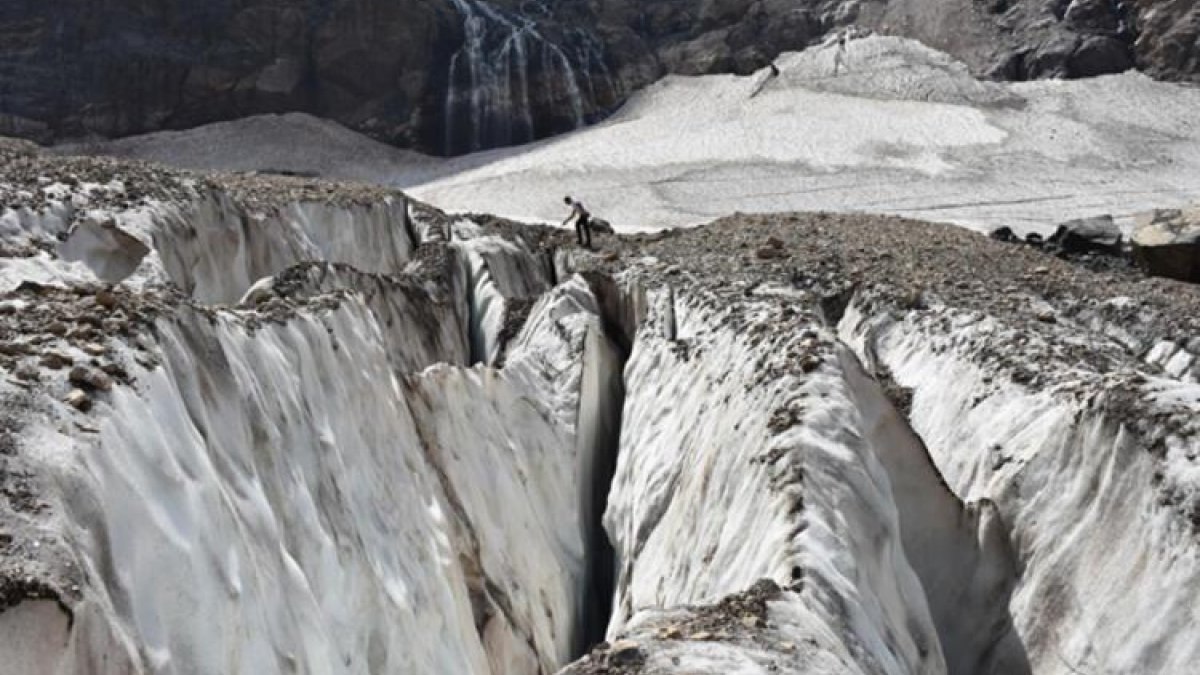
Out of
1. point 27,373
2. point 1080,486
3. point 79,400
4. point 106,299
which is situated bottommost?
point 1080,486

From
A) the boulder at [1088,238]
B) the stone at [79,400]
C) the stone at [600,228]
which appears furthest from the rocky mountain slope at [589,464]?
the boulder at [1088,238]

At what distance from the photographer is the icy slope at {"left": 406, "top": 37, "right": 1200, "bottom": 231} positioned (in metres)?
32.3

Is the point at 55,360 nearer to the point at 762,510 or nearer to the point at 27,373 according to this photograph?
the point at 27,373

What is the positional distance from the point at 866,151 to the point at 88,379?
111ft

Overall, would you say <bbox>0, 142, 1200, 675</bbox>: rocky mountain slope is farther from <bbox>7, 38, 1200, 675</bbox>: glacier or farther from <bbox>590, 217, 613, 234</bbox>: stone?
<bbox>590, 217, 613, 234</bbox>: stone

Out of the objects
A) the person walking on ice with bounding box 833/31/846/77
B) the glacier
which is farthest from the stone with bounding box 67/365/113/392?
the person walking on ice with bounding box 833/31/846/77

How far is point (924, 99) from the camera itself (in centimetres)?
4156

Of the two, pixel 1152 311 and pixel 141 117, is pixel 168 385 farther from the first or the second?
pixel 141 117

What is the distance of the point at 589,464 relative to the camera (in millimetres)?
11969

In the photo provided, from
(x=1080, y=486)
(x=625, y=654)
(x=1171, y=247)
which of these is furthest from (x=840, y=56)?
(x=625, y=654)

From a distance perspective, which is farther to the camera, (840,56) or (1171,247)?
(840,56)

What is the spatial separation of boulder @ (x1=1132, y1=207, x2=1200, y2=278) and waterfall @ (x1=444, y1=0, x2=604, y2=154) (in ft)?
87.6

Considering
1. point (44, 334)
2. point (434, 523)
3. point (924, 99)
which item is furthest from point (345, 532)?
point (924, 99)

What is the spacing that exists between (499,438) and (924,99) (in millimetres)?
34961
